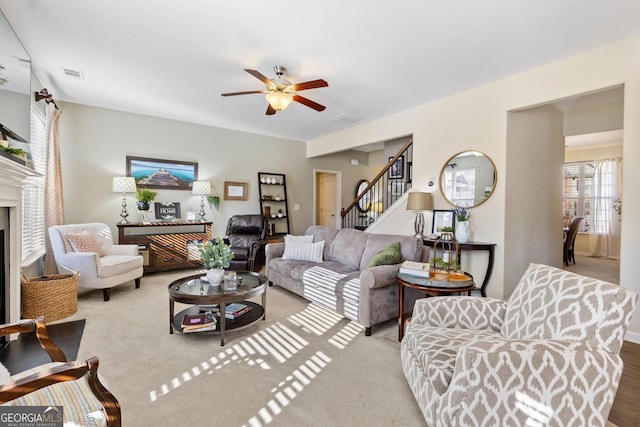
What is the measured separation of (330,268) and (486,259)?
2006 millimetres

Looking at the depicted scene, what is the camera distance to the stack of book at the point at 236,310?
2.74 metres

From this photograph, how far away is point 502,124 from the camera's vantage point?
3.49 metres

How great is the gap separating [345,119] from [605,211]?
6.70 m

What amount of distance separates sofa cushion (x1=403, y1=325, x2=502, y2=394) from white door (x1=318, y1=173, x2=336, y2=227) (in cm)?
580

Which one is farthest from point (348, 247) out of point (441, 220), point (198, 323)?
point (198, 323)

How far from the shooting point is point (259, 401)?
5.75 ft

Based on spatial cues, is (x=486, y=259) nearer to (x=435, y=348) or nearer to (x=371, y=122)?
(x=435, y=348)

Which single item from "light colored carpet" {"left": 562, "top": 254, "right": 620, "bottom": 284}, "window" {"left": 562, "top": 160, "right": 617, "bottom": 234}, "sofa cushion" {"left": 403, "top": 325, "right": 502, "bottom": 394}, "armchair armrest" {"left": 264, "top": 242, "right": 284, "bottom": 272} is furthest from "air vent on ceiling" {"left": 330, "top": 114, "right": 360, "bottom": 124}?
"window" {"left": 562, "top": 160, "right": 617, "bottom": 234}

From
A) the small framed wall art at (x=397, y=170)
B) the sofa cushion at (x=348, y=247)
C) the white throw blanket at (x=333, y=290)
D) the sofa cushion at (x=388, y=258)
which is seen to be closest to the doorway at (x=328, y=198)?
the small framed wall art at (x=397, y=170)

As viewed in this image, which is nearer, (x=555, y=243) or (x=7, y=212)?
(x=7, y=212)

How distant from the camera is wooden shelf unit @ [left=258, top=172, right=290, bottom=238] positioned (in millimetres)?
6332

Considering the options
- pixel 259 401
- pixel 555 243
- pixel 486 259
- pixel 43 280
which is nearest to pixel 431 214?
pixel 486 259

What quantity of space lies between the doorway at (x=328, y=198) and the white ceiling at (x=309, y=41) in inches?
141

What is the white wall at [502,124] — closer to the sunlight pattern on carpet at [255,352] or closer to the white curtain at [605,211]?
the sunlight pattern on carpet at [255,352]
